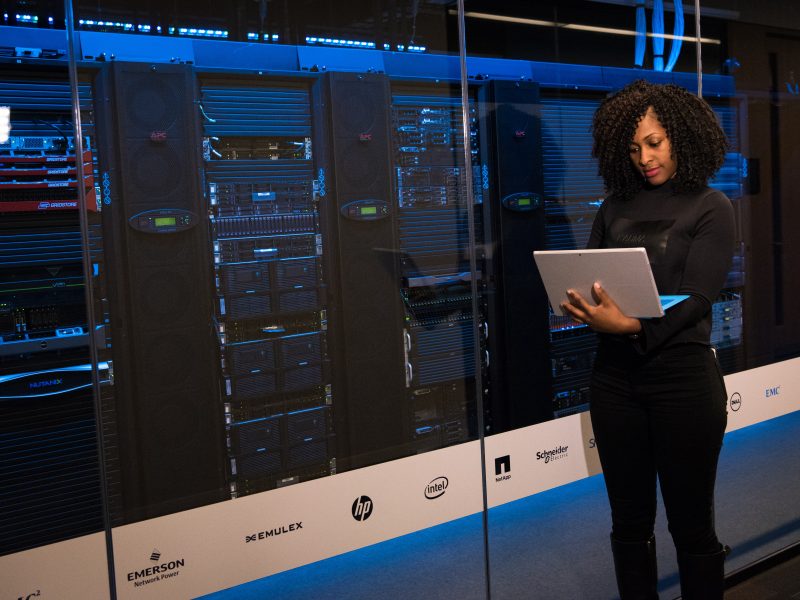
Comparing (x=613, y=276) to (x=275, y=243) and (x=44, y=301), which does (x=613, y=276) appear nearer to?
(x=275, y=243)

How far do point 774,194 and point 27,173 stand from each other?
3.57m

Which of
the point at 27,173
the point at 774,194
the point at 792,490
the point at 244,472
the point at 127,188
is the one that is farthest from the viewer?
the point at 774,194

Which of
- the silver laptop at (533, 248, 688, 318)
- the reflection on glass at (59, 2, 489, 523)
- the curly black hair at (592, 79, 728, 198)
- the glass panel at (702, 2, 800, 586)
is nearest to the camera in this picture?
the silver laptop at (533, 248, 688, 318)

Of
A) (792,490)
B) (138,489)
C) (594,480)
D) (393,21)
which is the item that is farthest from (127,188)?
(792,490)

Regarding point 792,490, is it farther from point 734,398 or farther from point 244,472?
point 244,472

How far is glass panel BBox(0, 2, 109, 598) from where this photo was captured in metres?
1.82

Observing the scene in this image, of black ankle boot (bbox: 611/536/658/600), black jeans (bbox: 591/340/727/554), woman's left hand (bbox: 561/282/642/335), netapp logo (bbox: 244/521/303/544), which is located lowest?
black ankle boot (bbox: 611/536/658/600)

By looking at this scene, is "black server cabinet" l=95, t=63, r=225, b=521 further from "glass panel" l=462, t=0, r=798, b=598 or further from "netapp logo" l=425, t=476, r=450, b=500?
"glass panel" l=462, t=0, r=798, b=598

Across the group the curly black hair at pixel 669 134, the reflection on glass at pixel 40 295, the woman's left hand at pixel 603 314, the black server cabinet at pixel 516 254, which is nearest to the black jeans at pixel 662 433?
the woman's left hand at pixel 603 314

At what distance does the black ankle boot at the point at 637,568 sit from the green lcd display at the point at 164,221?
1.43m

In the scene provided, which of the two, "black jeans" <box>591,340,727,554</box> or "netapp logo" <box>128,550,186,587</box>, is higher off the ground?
"black jeans" <box>591,340,727,554</box>

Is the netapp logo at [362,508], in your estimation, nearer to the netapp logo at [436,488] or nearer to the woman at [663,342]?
the netapp logo at [436,488]

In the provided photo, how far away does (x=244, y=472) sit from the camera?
228cm

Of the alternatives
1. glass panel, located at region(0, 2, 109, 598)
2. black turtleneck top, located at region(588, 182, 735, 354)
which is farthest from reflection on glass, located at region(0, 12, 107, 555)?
black turtleneck top, located at region(588, 182, 735, 354)
